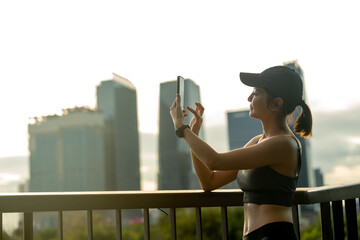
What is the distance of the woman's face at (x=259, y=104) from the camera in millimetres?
1684

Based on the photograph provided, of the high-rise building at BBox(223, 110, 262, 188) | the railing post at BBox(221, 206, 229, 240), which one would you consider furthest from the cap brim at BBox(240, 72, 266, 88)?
the high-rise building at BBox(223, 110, 262, 188)

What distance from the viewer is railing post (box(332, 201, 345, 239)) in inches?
77.1

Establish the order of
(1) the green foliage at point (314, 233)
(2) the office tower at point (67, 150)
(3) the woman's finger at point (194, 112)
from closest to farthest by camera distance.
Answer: (3) the woman's finger at point (194, 112)
(1) the green foliage at point (314, 233)
(2) the office tower at point (67, 150)

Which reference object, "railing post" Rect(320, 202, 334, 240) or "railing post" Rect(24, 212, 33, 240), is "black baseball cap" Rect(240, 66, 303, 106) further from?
"railing post" Rect(24, 212, 33, 240)

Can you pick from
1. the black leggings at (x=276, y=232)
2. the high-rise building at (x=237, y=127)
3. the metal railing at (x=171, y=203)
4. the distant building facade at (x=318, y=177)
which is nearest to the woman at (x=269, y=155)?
the black leggings at (x=276, y=232)

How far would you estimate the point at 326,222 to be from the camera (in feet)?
6.66

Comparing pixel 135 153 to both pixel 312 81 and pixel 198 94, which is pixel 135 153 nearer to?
pixel 312 81

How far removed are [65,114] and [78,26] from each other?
20409 millimetres

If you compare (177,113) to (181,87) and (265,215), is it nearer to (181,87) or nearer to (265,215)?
(181,87)

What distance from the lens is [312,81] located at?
5784cm

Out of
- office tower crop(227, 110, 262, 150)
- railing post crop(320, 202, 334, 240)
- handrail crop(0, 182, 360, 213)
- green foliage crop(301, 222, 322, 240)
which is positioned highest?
office tower crop(227, 110, 262, 150)

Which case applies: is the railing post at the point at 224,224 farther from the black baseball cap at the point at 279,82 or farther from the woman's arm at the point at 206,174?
the black baseball cap at the point at 279,82

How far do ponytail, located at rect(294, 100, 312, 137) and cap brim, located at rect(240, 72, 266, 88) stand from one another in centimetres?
18

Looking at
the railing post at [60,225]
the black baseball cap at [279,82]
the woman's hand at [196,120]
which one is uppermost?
the black baseball cap at [279,82]
